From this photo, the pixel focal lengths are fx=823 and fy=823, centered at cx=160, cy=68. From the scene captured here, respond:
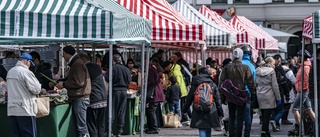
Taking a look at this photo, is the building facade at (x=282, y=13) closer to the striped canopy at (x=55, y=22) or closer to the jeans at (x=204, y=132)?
the jeans at (x=204, y=132)

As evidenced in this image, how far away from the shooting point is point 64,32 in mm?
11789

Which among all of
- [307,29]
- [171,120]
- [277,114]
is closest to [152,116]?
[171,120]

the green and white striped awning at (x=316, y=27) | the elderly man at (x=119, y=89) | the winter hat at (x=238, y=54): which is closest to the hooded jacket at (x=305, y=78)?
the winter hat at (x=238, y=54)

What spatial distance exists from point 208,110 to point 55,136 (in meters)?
2.61

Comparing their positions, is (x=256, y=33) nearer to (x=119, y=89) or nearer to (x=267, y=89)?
(x=267, y=89)

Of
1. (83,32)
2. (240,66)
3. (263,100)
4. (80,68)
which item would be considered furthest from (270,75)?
(83,32)

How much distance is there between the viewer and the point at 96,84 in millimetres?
14008

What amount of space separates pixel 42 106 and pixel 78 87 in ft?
2.43

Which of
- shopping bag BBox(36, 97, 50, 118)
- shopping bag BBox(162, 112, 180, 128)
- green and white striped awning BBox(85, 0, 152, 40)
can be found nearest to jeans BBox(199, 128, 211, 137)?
green and white striped awning BBox(85, 0, 152, 40)

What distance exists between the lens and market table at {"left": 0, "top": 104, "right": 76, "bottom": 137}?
13820mm

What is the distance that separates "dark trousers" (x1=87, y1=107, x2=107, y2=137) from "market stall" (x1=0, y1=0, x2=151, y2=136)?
2.15 metres

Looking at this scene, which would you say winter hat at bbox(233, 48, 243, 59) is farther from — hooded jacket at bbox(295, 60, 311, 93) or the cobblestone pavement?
the cobblestone pavement

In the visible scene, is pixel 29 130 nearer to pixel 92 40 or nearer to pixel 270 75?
pixel 92 40

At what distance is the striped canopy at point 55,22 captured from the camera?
11.5m
